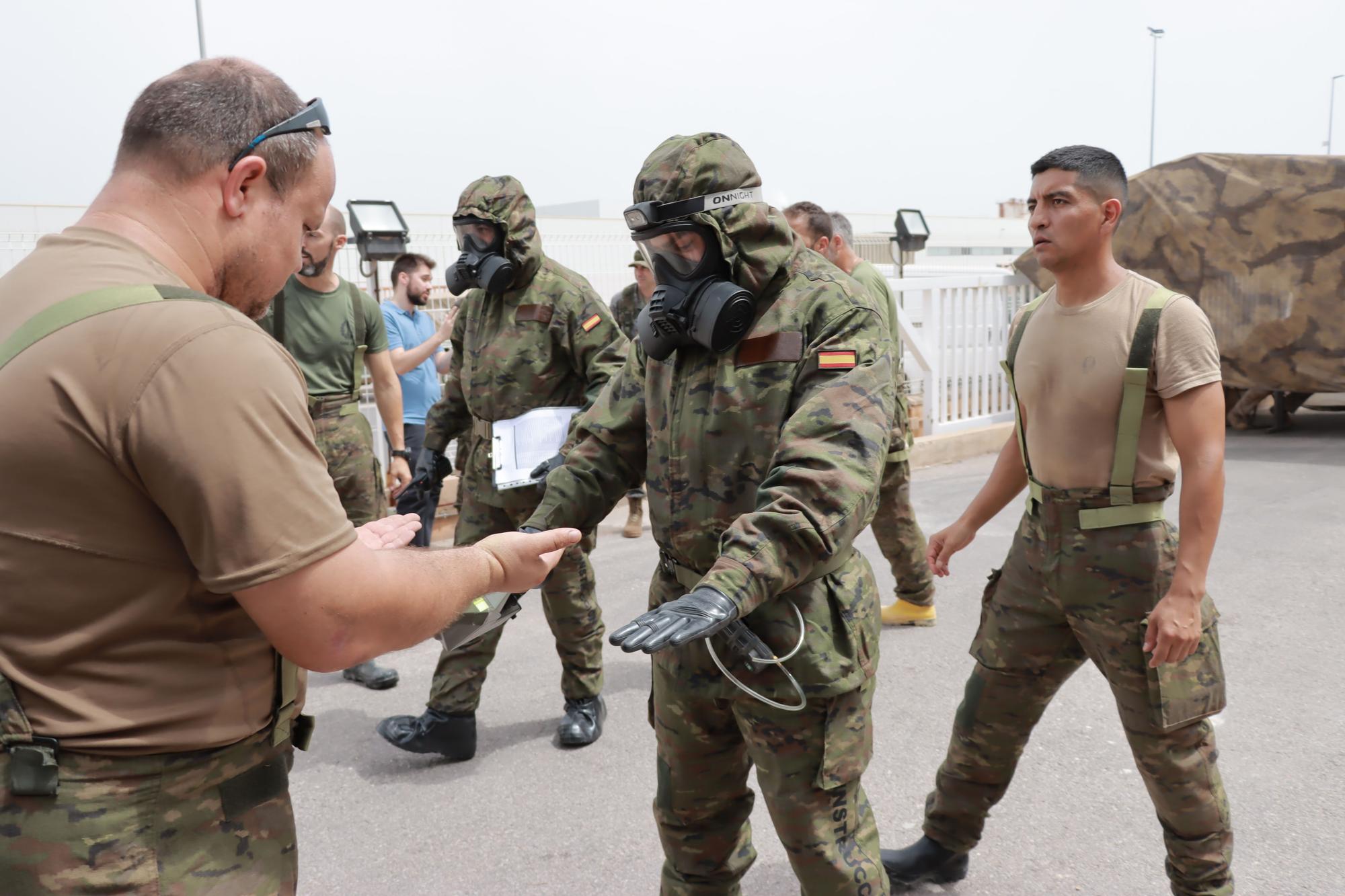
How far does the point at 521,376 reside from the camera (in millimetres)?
4297

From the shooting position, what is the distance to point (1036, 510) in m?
2.97

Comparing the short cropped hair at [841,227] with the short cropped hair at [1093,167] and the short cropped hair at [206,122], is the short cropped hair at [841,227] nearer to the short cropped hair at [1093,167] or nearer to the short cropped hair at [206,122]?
the short cropped hair at [1093,167]

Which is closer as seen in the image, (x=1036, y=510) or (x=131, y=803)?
(x=131, y=803)

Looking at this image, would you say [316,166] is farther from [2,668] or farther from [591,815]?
[591,815]

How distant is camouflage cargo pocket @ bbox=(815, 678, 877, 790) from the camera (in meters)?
2.30

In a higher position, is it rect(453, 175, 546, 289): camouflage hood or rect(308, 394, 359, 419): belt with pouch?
rect(453, 175, 546, 289): camouflage hood

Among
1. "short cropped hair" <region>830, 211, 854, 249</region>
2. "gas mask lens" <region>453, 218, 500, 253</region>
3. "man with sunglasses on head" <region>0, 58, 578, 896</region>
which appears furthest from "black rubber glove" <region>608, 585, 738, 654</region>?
"short cropped hair" <region>830, 211, 854, 249</region>

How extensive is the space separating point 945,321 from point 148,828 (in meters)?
9.77

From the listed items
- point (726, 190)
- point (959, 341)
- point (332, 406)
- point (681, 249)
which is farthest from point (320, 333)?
point (959, 341)

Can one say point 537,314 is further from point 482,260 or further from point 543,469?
point 543,469

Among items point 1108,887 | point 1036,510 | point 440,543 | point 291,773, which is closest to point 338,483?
point 291,773

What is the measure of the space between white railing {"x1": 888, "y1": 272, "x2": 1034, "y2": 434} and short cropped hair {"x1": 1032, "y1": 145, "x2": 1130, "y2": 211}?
679cm

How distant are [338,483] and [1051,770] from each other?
130 inches

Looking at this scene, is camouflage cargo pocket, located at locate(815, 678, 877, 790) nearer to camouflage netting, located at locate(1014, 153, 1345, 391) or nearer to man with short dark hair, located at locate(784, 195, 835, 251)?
man with short dark hair, located at locate(784, 195, 835, 251)
